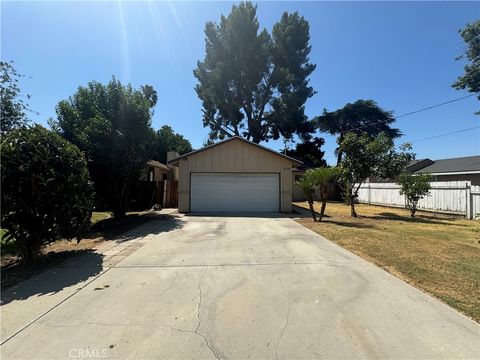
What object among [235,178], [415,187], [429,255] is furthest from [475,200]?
[235,178]

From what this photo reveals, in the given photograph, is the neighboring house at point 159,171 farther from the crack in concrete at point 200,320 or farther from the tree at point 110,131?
the crack in concrete at point 200,320

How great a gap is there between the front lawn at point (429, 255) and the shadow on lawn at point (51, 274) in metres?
5.38

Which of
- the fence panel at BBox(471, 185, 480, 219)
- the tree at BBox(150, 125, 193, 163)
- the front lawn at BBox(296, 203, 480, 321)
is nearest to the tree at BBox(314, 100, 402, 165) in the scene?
the tree at BBox(150, 125, 193, 163)

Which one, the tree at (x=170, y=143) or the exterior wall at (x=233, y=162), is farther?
the tree at (x=170, y=143)

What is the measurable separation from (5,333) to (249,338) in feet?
8.37

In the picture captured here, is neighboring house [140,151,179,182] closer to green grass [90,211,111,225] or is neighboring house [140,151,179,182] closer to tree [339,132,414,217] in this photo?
green grass [90,211,111,225]

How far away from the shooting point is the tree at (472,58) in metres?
19.7

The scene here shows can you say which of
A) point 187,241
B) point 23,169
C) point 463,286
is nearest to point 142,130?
point 187,241

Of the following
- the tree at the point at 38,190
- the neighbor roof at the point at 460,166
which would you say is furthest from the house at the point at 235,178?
the neighbor roof at the point at 460,166

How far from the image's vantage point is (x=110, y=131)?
40.9ft

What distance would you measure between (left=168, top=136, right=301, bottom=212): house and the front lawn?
18.6 feet

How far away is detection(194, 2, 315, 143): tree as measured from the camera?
3222 cm

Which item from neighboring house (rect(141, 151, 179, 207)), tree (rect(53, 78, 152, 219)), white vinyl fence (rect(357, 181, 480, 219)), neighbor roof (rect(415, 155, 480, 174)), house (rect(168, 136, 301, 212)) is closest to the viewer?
tree (rect(53, 78, 152, 219))

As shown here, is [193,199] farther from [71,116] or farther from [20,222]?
[20,222]
